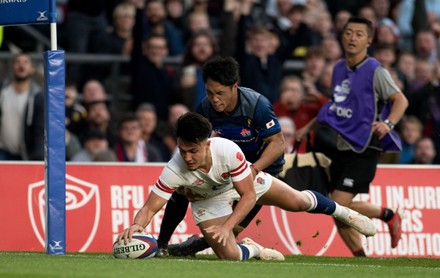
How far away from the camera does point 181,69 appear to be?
1814 cm

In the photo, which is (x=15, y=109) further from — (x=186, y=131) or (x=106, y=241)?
(x=186, y=131)

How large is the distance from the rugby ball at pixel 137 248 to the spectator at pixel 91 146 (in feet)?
16.0

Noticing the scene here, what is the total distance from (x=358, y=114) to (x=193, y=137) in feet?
10.1

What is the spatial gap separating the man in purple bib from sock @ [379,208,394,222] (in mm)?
47

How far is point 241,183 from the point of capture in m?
10.9

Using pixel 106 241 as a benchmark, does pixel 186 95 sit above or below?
above

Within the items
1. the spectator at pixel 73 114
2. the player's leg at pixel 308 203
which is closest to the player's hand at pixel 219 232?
the player's leg at pixel 308 203

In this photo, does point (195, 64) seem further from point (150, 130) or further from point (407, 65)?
point (407, 65)

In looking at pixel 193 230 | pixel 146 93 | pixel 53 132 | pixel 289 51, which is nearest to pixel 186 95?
pixel 146 93

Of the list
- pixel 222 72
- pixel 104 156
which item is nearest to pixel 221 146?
pixel 222 72

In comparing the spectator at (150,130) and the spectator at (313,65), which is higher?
the spectator at (313,65)

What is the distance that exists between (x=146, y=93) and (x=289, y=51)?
2.39 meters

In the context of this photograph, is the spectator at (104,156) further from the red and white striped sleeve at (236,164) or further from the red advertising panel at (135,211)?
the red and white striped sleeve at (236,164)

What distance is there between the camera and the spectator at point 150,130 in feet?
55.0
